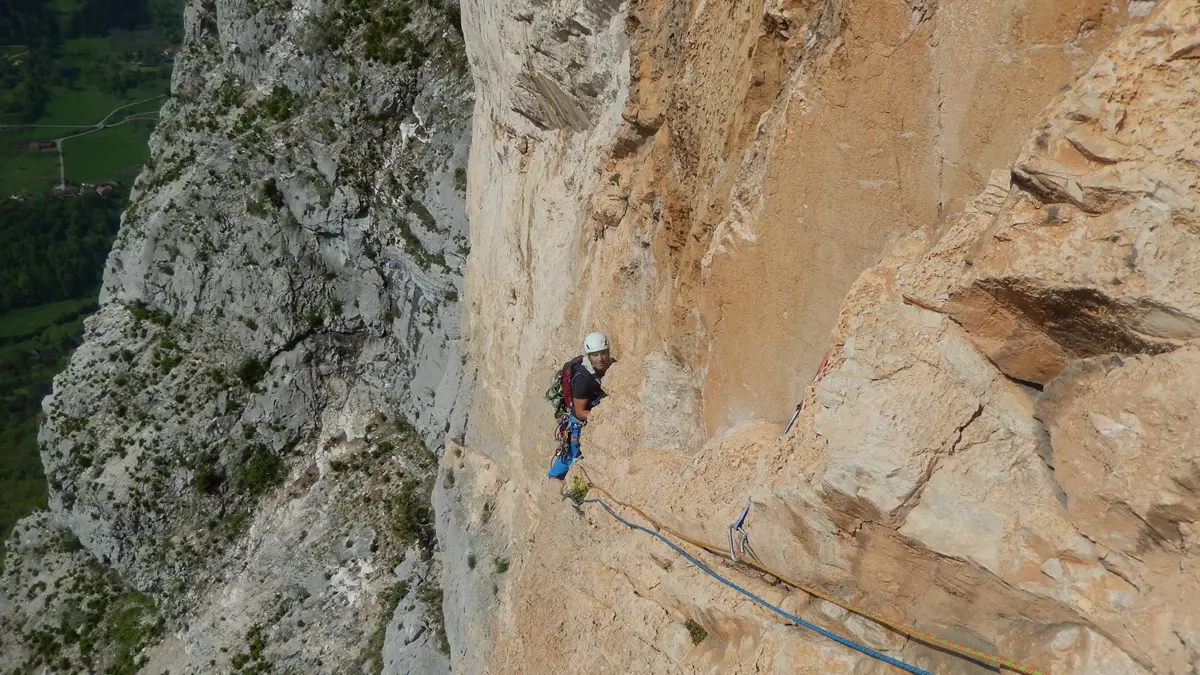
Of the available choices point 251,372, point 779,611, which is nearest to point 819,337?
point 779,611

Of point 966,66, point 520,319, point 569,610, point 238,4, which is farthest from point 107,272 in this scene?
point 966,66

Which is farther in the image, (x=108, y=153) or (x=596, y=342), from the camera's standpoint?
(x=108, y=153)

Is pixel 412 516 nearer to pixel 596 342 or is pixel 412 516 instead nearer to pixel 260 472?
pixel 260 472

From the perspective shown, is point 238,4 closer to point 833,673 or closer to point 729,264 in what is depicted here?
point 729,264

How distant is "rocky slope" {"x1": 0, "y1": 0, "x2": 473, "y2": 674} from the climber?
1016cm

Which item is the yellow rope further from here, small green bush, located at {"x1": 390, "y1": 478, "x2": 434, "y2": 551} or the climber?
small green bush, located at {"x1": 390, "y1": 478, "x2": 434, "y2": 551}

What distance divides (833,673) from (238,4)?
1111 inches

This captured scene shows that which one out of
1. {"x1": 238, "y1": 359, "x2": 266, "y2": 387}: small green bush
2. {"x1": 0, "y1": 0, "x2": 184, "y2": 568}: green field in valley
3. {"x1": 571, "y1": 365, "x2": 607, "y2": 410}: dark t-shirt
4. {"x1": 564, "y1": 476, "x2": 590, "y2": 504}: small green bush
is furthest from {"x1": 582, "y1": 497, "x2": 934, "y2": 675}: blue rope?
{"x1": 0, "y1": 0, "x2": 184, "y2": 568}: green field in valley

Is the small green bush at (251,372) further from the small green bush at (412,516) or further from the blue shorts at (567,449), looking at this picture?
the blue shorts at (567,449)

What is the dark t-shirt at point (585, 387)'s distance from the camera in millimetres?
9164

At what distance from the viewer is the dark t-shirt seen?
9.16 m

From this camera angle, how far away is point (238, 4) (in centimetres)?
2533

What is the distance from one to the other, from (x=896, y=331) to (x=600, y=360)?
4.88 m

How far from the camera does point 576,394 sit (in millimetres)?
9188
